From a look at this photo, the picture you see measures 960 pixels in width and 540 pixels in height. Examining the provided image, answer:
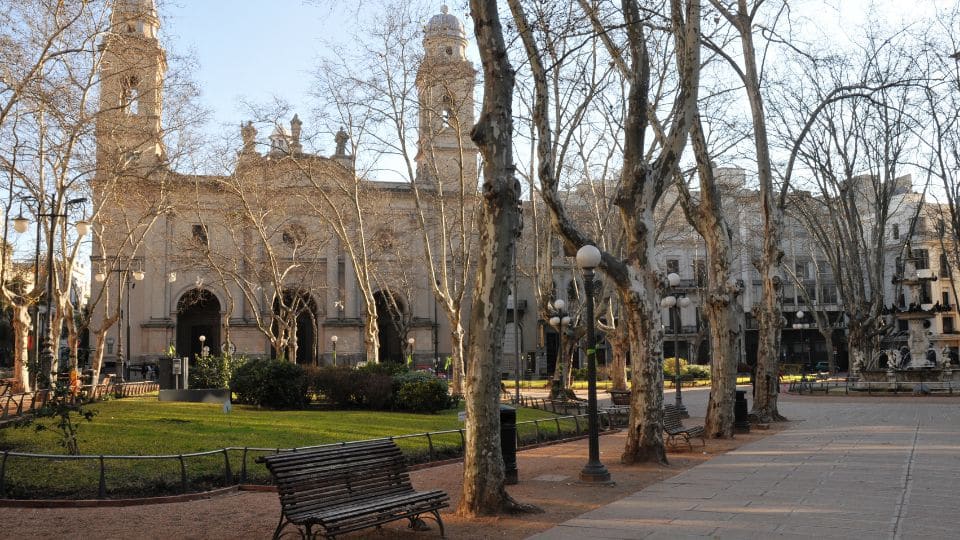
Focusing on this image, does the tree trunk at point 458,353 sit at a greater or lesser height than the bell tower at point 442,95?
lesser

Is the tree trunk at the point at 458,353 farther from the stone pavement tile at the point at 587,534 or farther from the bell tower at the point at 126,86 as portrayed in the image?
the stone pavement tile at the point at 587,534

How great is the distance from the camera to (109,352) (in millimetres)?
46531

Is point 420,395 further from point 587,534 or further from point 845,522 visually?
point 845,522

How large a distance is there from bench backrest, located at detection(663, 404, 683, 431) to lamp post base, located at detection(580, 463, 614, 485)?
11.4 feet

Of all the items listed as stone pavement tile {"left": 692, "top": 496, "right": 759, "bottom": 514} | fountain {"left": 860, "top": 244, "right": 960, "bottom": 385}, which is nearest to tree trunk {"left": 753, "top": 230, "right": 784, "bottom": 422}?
stone pavement tile {"left": 692, "top": 496, "right": 759, "bottom": 514}

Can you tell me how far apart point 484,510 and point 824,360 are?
208ft

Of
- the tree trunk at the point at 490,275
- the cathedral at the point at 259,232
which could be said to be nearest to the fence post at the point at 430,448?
the tree trunk at the point at 490,275

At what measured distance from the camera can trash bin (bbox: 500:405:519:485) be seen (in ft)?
34.5

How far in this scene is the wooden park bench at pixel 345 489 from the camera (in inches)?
257

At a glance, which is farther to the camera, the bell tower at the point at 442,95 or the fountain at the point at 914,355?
the fountain at the point at 914,355

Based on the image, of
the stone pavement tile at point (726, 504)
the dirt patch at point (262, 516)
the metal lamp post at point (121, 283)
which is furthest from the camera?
the metal lamp post at point (121, 283)

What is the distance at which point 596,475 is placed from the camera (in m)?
10.5

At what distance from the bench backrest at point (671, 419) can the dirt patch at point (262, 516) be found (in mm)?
2083

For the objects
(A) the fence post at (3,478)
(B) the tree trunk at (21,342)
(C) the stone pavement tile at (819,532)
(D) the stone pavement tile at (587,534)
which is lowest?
(C) the stone pavement tile at (819,532)
